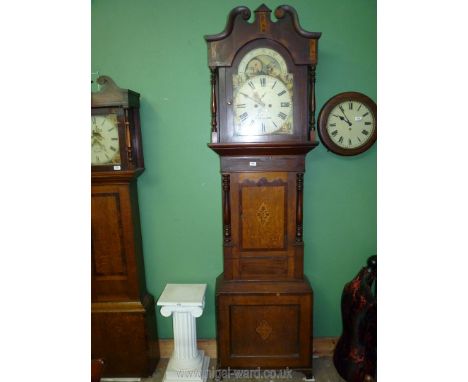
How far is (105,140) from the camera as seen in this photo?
82.4 inches

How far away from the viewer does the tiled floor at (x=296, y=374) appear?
225 centimetres

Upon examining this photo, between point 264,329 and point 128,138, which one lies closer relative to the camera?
point 128,138

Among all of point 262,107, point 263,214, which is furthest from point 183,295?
Result: point 262,107

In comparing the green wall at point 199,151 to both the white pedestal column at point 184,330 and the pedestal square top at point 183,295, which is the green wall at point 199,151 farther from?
the white pedestal column at point 184,330

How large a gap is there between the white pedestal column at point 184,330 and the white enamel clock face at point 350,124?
1499 millimetres

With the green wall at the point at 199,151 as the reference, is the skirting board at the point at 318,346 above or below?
below

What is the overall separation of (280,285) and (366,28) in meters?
1.90

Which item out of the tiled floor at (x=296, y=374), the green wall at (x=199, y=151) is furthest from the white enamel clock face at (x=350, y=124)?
the tiled floor at (x=296, y=374)

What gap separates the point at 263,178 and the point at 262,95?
20.7 inches

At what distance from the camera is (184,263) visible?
97.6 inches

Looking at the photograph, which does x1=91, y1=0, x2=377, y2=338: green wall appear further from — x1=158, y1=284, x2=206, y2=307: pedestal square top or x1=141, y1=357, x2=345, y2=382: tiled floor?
x1=141, y1=357, x2=345, y2=382: tiled floor

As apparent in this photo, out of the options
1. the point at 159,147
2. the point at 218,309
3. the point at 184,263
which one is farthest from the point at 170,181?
the point at 218,309

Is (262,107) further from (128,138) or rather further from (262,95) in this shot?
(128,138)

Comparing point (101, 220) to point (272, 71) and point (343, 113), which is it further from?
point (343, 113)
